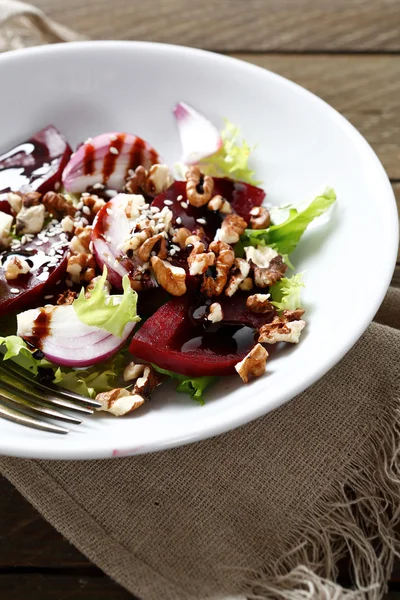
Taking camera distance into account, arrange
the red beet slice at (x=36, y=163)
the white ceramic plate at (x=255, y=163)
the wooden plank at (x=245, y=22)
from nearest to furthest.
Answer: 1. the white ceramic plate at (x=255, y=163)
2. the red beet slice at (x=36, y=163)
3. the wooden plank at (x=245, y=22)

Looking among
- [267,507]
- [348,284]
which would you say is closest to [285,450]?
[267,507]

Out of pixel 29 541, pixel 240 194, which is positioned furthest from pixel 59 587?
pixel 240 194

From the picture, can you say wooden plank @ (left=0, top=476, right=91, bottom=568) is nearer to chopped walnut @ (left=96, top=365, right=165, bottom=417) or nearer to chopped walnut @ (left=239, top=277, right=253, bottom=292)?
chopped walnut @ (left=96, top=365, right=165, bottom=417)

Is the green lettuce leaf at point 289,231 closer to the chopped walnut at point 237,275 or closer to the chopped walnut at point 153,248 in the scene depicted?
the chopped walnut at point 237,275

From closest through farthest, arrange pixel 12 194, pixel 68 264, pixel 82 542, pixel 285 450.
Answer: pixel 82 542
pixel 285 450
pixel 68 264
pixel 12 194

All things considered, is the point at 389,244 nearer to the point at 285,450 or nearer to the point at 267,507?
the point at 285,450

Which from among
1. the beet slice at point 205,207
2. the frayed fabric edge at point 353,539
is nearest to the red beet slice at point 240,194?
the beet slice at point 205,207

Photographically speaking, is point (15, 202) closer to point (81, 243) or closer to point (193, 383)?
point (81, 243)
